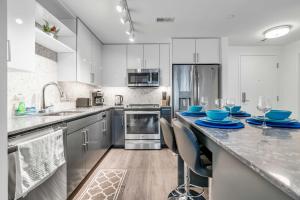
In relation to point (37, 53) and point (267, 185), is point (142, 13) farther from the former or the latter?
point (267, 185)

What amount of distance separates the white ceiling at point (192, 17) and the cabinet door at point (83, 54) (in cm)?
17

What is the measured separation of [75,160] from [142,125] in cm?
191

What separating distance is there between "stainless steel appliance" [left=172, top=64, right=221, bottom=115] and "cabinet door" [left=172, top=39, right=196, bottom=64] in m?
0.18

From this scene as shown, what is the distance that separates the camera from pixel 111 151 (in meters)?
3.64

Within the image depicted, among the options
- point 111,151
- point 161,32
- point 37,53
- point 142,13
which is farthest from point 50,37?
point 111,151

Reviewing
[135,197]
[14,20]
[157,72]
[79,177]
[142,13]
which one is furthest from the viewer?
[157,72]

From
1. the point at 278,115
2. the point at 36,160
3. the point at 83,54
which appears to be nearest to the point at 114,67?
the point at 83,54

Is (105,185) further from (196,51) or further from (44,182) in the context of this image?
(196,51)

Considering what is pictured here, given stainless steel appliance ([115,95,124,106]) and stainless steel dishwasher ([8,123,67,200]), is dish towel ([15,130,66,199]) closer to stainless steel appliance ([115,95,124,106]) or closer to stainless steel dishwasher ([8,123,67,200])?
stainless steel dishwasher ([8,123,67,200])

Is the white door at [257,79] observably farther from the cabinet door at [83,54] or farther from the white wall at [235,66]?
the cabinet door at [83,54]

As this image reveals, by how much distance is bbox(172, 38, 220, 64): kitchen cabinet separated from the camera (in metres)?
3.89

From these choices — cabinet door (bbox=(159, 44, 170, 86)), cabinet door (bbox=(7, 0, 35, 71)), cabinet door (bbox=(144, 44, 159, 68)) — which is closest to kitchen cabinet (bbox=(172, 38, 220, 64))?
cabinet door (bbox=(159, 44, 170, 86))

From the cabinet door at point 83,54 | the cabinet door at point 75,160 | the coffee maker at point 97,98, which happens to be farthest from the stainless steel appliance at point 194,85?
the cabinet door at point 75,160

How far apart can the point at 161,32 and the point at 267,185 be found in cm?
346
